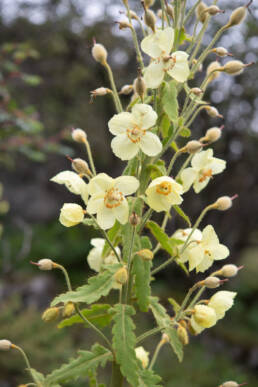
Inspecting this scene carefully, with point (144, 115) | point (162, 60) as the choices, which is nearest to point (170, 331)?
point (144, 115)

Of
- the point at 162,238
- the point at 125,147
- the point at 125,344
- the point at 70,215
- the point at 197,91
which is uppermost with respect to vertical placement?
the point at 197,91

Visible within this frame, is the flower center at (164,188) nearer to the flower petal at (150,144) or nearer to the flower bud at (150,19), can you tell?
the flower petal at (150,144)

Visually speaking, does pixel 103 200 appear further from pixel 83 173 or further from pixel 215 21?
pixel 215 21

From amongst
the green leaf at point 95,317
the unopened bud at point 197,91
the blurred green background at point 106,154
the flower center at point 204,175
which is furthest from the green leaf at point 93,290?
the blurred green background at point 106,154

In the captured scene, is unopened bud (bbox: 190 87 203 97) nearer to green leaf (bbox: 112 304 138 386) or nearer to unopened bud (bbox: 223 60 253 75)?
unopened bud (bbox: 223 60 253 75)

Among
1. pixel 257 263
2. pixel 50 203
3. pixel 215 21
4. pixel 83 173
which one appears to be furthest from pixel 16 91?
pixel 257 263

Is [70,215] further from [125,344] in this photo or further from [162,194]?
[125,344]

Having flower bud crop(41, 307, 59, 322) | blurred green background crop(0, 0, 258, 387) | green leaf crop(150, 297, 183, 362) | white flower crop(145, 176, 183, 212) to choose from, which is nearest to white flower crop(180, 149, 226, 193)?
white flower crop(145, 176, 183, 212)
